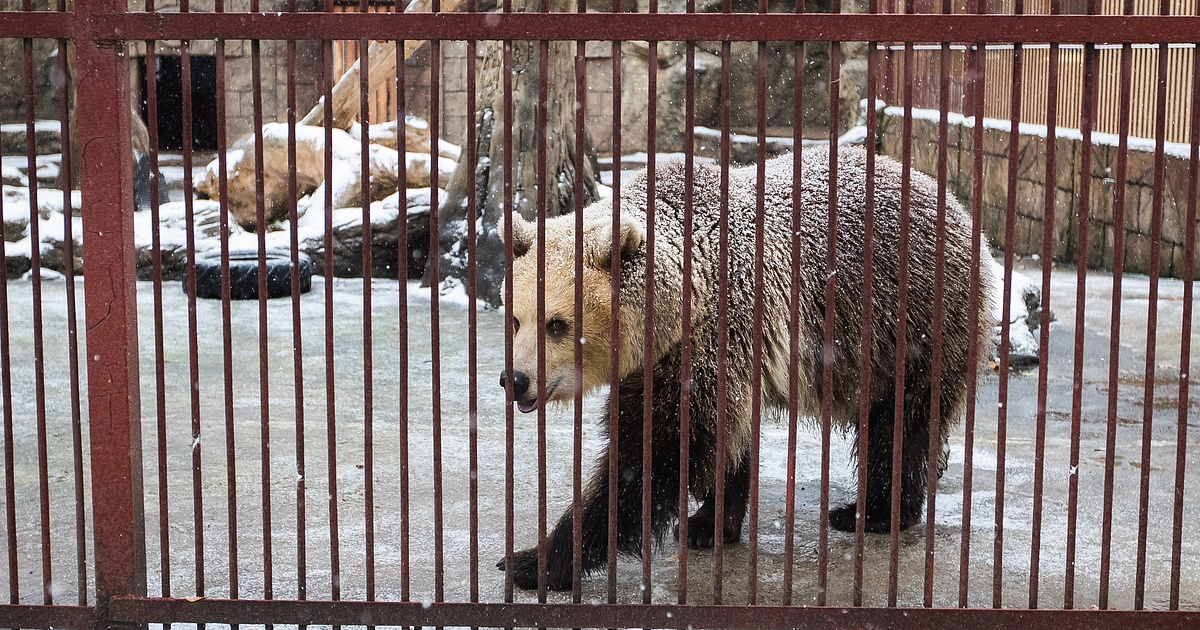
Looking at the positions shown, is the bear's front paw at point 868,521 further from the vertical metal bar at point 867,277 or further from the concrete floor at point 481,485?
the vertical metal bar at point 867,277

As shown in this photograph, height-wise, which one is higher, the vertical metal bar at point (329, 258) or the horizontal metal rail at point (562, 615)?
the vertical metal bar at point (329, 258)

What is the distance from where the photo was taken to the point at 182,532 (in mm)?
4078

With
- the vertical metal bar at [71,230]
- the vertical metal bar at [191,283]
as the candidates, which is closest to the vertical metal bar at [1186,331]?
the vertical metal bar at [191,283]

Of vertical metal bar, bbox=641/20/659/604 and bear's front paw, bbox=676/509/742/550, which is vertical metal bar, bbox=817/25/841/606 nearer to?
vertical metal bar, bbox=641/20/659/604

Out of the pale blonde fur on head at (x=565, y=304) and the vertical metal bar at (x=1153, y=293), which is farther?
the pale blonde fur on head at (x=565, y=304)

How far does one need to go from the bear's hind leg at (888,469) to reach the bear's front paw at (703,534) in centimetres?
43

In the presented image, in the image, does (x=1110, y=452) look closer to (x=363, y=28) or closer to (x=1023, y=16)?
(x=1023, y=16)

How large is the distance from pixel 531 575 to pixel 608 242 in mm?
1020

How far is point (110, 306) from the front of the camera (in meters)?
2.72

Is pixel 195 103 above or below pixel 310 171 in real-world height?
above

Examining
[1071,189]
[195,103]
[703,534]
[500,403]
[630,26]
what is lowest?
[500,403]

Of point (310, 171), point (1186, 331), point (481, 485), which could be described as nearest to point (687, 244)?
point (1186, 331)

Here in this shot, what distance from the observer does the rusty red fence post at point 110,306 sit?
264 centimetres

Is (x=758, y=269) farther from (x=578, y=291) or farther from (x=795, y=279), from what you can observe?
(x=578, y=291)
